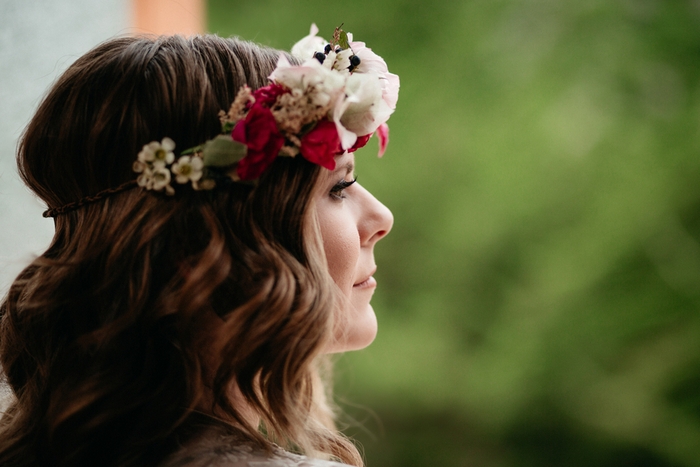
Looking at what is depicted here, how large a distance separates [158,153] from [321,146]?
24cm

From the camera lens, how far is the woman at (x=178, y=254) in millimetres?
845

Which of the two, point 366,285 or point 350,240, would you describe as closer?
point 350,240

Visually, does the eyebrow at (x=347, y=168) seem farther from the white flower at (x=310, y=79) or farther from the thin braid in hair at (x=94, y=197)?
the thin braid in hair at (x=94, y=197)

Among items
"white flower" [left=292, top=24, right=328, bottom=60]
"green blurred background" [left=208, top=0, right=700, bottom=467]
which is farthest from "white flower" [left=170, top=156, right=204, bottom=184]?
"green blurred background" [left=208, top=0, right=700, bottom=467]

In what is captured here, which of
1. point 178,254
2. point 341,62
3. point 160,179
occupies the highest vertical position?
point 341,62

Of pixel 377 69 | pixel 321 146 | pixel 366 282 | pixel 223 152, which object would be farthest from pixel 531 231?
pixel 223 152

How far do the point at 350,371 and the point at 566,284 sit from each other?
2.89 feet

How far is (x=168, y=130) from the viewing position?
0.87 m

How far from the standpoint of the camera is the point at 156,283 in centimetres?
87

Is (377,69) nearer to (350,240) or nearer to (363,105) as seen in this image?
(363,105)

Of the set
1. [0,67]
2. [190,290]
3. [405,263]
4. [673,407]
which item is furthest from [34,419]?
[673,407]

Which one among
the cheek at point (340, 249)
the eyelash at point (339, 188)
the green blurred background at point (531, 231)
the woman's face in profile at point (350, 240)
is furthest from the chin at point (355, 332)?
the green blurred background at point (531, 231)

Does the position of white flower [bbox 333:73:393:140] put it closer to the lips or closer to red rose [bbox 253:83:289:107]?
red rose [bbox 253:83:289:107]

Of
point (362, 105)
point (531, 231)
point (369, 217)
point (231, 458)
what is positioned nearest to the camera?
point (231, 458)
